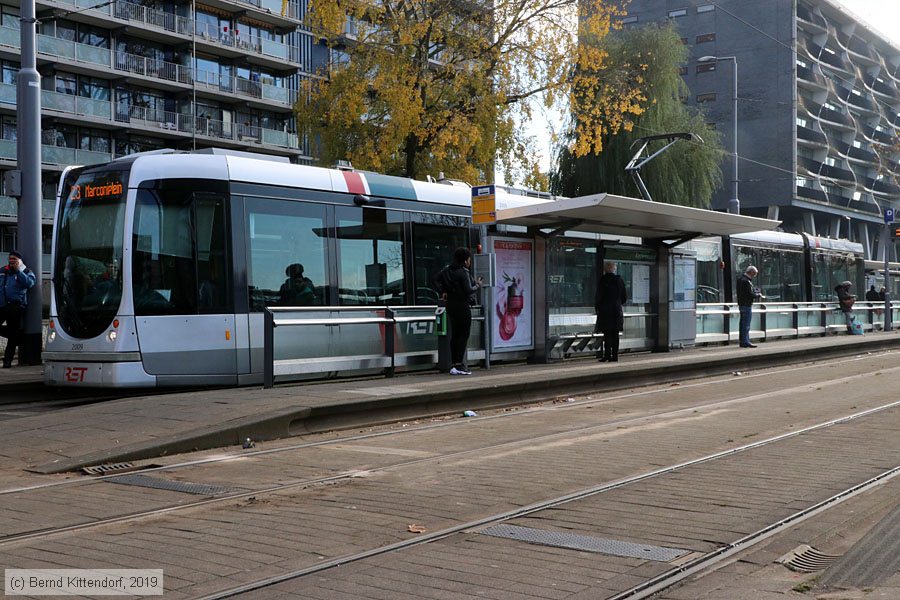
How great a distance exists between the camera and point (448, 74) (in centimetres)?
2270

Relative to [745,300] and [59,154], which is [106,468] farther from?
[59,154]

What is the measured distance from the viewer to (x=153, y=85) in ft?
171

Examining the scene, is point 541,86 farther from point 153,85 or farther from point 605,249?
point 153,85

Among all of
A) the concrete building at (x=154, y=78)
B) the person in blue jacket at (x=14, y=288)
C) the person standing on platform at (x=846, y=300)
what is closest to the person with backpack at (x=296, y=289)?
the person in blue jacket at (x=14, y=288)

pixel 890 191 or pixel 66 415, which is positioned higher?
pixel 890 191

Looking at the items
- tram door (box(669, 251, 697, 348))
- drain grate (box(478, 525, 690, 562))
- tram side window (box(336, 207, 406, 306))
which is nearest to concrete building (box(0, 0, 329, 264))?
tram door (box(669, 251, 697, 348))

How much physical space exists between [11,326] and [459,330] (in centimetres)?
712

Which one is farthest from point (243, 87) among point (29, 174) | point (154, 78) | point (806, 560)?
point (806, 560)

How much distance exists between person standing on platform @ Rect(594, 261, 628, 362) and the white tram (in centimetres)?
532

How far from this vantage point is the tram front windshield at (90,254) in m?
12.7

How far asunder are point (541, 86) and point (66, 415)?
16.0 meters

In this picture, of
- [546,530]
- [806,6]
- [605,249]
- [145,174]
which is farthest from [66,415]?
[806,6]

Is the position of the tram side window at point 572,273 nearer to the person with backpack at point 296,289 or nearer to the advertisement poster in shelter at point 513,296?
the advertisement poster in shelter at point 513,296

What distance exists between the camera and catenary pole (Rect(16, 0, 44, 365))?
1591cm
